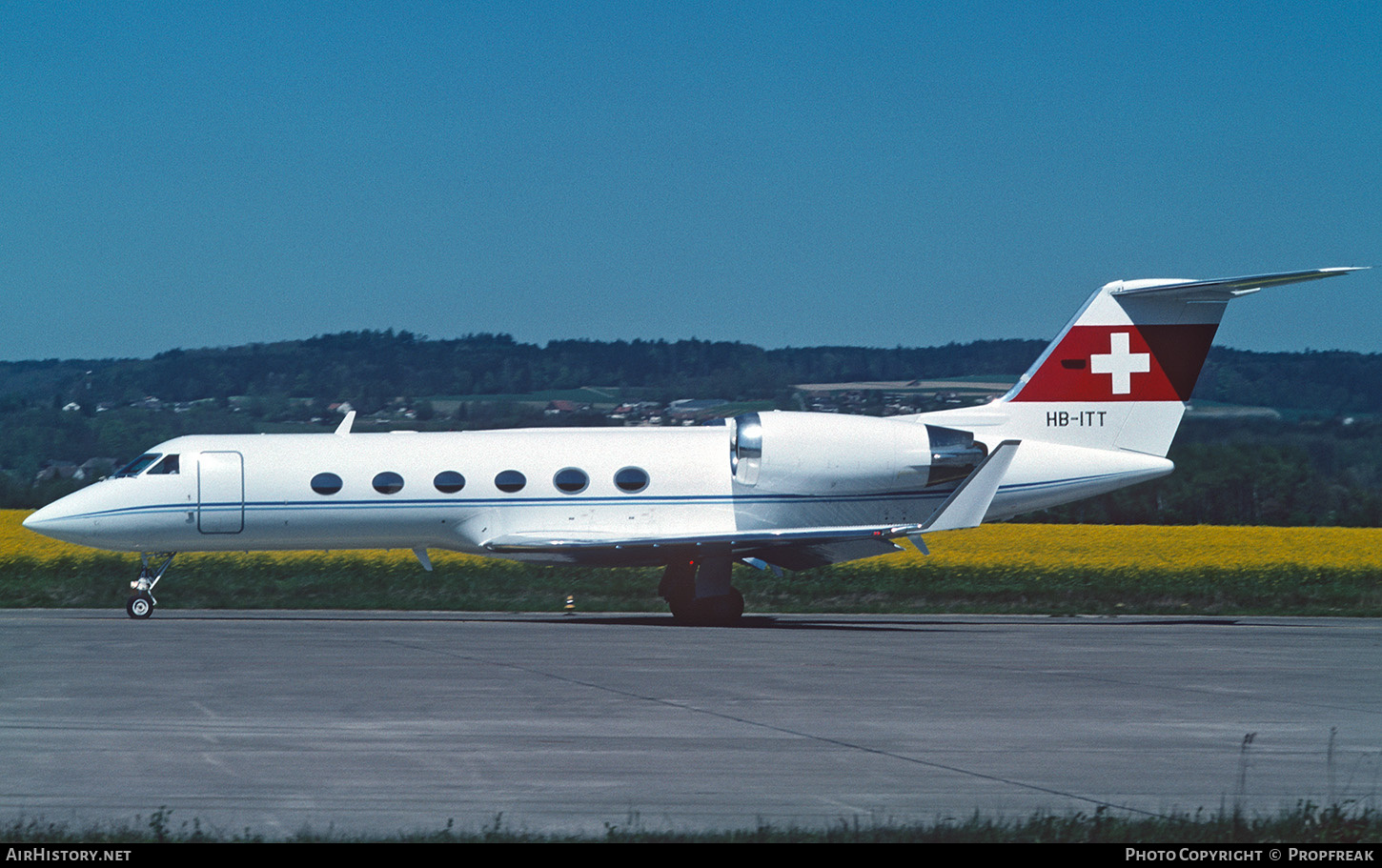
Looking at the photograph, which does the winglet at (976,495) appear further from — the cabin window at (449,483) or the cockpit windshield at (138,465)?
the cockpit windshield at (138,465)

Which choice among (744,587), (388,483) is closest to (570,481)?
(388,483)

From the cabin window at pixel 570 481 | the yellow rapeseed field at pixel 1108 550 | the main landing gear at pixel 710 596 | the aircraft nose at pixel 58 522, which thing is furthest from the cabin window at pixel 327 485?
the yellow rapeseed field at pixel 1108 550

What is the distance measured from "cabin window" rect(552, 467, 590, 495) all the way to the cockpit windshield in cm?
646

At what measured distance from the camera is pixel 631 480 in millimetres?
22766

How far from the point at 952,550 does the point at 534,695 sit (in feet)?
58.7

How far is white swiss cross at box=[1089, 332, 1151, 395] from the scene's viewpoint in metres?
24.4

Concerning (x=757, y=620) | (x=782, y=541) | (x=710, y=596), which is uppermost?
(x=782, y=541)

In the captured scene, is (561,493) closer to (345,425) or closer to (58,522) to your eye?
(345,425)

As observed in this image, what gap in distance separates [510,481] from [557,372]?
33313mm

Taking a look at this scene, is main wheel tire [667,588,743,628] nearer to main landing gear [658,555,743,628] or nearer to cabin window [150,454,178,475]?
main landing gear [658,555,743,628]

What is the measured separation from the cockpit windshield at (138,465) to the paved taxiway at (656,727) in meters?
3.88

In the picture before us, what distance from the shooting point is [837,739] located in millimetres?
10945

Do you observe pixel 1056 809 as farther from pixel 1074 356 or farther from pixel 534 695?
pixel 1074 356
